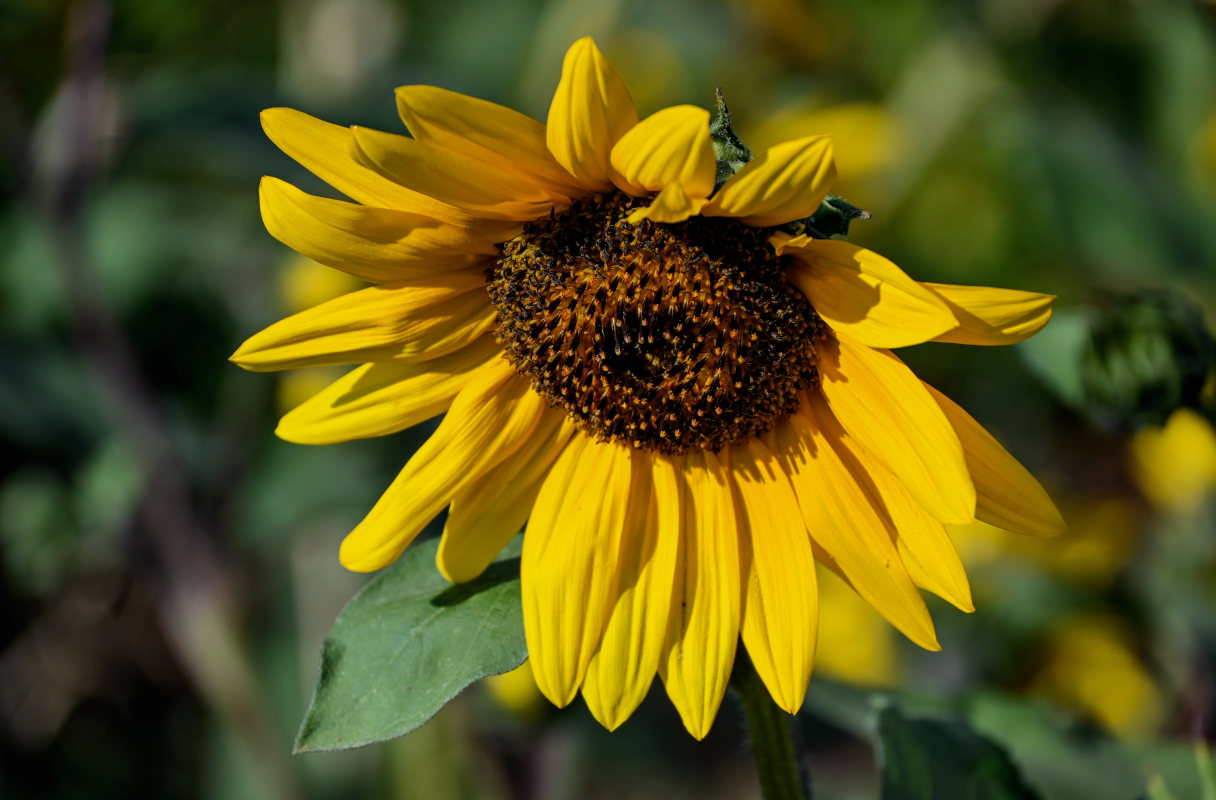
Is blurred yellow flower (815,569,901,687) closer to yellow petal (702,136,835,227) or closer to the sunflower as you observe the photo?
the sunflower

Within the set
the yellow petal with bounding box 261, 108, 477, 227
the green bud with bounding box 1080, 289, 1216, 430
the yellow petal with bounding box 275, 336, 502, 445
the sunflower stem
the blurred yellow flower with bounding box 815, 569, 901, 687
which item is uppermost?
the yellow petal with bounding box 261, 108, 477, 227

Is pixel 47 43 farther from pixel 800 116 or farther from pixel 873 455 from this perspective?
pixel 873 455

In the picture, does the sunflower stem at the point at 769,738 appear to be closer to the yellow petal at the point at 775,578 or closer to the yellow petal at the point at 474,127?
the yellow petal at the point at 775,578

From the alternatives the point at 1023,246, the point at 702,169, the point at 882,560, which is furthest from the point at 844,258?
the point at 1023,246

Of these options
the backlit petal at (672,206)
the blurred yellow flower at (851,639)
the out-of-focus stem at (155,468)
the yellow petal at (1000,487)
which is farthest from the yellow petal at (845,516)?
the out-of-focus stem at (155,468)

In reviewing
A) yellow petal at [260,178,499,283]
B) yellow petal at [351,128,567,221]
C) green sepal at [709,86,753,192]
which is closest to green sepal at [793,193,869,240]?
green sepal at [709,86,753,192]

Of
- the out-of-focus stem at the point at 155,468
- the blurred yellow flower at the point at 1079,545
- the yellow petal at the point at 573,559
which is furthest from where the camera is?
the blurred yellow flower at the point at 1079,545

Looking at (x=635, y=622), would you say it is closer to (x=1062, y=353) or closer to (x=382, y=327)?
(x=382, y=327)
